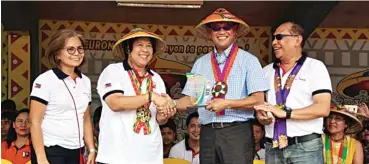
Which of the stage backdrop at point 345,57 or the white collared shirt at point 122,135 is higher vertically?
the stage backdrop at point 345,57

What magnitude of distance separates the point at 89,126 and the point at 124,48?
0.53 m

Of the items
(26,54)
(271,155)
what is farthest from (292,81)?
(26,54)

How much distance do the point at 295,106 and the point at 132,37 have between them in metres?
1.06

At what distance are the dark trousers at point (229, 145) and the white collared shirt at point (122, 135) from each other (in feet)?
0.99

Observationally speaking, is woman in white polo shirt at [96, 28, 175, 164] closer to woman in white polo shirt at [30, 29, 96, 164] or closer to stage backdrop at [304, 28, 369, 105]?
woman in white polo shirt at [30, 29, 96, 164]

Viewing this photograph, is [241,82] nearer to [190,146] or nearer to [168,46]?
[190,146]

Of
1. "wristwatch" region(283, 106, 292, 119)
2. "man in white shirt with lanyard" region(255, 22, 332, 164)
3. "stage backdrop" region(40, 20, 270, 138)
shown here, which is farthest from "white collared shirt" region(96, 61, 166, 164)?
"stage backdrop" region(40, 20, 270, 138)

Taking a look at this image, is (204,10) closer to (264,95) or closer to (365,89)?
(365,89)

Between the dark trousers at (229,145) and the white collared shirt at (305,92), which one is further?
the white collared shirt at (305,92)

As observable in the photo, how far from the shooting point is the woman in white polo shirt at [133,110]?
11.6ft

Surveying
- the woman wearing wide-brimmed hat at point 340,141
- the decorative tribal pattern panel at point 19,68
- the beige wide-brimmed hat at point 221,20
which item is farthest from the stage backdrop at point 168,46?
the beige wide-brimmed hat at point 221,20

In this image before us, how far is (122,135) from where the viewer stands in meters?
3.56

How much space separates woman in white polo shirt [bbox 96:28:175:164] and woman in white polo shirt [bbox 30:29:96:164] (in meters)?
0.14

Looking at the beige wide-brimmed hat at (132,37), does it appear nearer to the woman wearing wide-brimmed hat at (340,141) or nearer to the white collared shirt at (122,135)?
the white collared shirt at (122,135)
